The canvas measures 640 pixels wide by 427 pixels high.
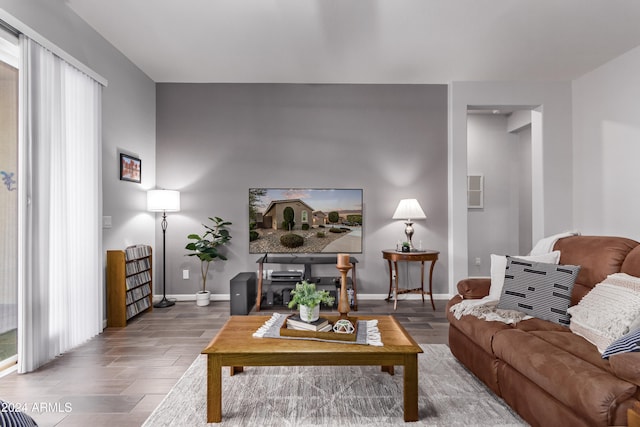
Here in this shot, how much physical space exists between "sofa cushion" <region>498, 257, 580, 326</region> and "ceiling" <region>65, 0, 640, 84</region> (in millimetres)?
2259

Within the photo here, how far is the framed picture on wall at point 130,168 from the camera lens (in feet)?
12.9

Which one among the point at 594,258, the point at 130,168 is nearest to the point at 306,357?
the point at 594,258

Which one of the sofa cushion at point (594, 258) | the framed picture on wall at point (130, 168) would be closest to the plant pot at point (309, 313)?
the sofa cushion at point (594, 258)

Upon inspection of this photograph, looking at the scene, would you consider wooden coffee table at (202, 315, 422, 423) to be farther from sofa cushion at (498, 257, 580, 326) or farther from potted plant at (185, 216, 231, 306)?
potted plant at (185, 216, 231, 306)

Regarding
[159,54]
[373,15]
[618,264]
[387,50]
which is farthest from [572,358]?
[159,54]

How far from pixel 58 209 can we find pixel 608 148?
579 centimetres

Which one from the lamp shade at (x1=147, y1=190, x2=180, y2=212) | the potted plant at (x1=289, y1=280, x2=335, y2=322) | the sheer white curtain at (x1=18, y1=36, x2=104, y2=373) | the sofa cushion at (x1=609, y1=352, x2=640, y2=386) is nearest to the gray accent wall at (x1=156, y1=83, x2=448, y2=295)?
the lamp shade at (x1=147, y1=190, x2=180, y2=212)

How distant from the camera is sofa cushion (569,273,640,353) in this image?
6.06ft

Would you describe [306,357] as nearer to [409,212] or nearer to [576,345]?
Result: [576,345]

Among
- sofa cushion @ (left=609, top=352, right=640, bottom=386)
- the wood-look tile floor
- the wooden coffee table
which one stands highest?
sofa cushion @ (left=609, top=352, right=640, bottom=386)

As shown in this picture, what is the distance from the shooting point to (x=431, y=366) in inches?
105

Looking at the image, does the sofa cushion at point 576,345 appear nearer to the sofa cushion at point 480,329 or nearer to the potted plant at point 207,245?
the sofa cushion at point 480,329

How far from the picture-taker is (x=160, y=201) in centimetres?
437

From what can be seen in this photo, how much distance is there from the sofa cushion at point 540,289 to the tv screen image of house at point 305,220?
246 centimetres
